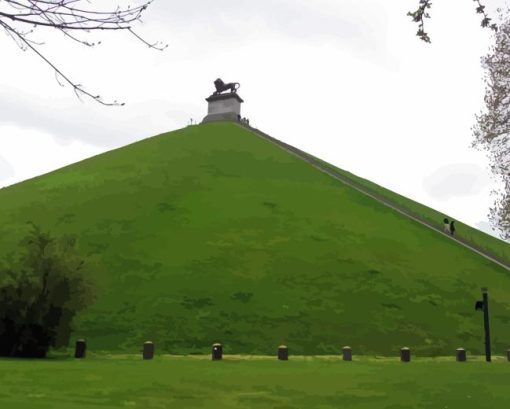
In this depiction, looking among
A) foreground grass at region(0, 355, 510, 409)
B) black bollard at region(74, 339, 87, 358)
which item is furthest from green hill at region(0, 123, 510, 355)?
foreground grass at region(0, 355, 510, 409)

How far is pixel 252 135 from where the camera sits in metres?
68.5

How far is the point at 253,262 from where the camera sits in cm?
3519

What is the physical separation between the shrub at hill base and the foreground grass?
300 cm

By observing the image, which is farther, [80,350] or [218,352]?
[80,350]

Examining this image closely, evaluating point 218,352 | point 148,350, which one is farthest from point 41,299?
point 218,352

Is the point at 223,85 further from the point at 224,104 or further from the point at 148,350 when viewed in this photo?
the point at 148,350

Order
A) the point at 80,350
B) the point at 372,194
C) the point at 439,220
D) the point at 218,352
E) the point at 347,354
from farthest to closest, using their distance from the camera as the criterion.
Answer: the point at 439,220
the point at 372,194
the point at 347,354
the point at 80,350
the point at 218,352

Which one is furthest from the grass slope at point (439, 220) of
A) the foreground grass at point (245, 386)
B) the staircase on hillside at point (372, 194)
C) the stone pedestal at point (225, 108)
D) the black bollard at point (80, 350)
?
the black bollard at point (80, 350)

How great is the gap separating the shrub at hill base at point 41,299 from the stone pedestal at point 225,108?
175ft

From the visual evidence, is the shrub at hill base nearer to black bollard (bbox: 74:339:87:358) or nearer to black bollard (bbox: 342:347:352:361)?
black bollard (bbox: 74:339:87:358)

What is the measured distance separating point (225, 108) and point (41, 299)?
56.2 metres

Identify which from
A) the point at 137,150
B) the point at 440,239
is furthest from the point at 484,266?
the point at 137,150

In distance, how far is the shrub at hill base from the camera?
22094 mm

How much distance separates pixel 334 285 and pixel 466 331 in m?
7.74
